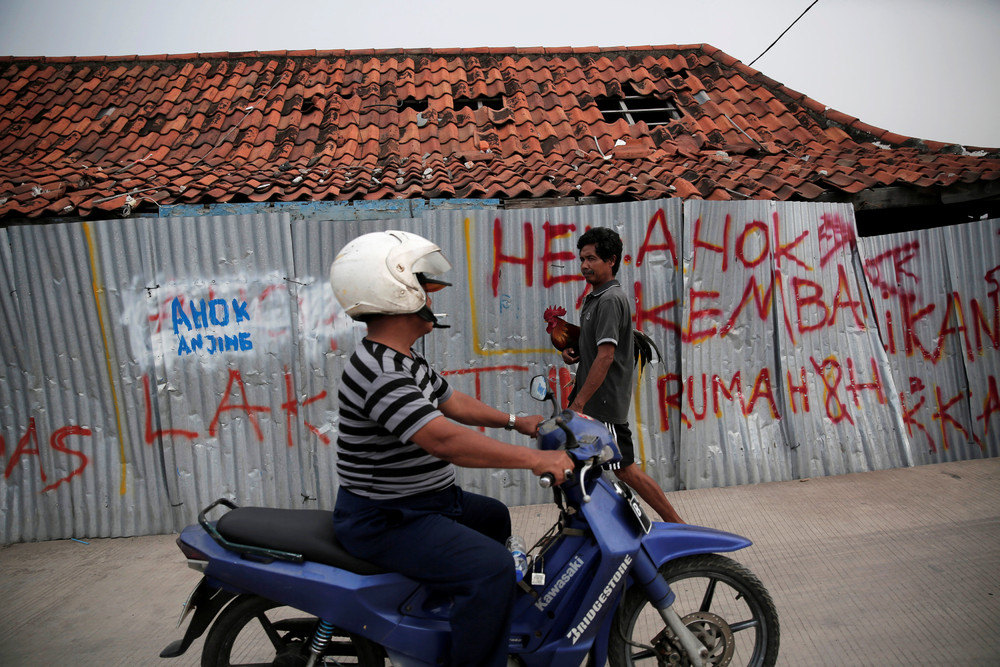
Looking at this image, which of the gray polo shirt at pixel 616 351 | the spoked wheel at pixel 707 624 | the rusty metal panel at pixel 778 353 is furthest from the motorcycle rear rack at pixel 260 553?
the rusty metal panel at pixel 778 353

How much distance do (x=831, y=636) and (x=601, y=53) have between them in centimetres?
913

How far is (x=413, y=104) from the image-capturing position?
28.3ft

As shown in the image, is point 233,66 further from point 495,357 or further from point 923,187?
point 923,187

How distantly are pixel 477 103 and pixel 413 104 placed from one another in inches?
35.1

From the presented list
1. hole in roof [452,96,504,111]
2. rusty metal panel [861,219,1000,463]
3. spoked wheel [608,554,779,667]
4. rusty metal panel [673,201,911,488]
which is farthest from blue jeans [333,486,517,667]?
hole in roof [452,96,504,111]

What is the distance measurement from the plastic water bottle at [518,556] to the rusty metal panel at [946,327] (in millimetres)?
4303

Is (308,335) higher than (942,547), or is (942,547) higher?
(308,335)

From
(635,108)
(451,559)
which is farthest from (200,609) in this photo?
(635,108)

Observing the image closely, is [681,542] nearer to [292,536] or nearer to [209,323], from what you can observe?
[292,536]

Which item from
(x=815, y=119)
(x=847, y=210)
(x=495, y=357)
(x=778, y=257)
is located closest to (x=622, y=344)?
(x=495, y=357)

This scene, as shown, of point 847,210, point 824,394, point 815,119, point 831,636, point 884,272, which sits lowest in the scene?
point 831,636

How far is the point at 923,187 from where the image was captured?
5562 mm

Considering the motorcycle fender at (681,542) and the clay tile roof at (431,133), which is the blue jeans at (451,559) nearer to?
the motorcycle fender at (681,542)

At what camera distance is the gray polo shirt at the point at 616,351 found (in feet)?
11.7
